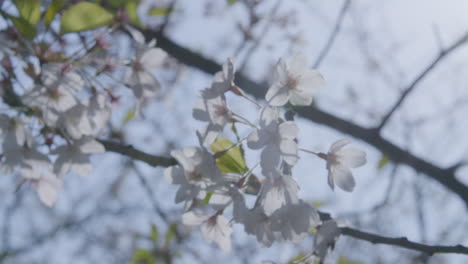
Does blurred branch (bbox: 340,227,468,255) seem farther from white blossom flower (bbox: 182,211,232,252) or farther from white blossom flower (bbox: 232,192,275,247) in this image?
white blossom flower (bbox: 182,211,232,252)

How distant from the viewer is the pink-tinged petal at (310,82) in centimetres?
129

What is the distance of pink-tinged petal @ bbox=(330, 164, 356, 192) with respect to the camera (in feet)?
4.02

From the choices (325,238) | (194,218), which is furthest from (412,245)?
(194,218)

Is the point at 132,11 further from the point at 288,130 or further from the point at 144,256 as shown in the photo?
the point at 144,256

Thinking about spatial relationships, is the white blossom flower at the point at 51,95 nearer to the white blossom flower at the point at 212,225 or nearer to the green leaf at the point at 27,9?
the green leaf at the point at 27,9

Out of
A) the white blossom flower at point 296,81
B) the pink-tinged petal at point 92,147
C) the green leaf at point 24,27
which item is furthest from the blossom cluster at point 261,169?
the green leaf at point 24,27

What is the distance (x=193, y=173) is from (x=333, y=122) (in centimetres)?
128

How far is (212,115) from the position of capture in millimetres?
1204

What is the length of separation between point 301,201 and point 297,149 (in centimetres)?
13

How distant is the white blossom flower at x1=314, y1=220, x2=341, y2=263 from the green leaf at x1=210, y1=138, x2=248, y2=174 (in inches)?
10.6

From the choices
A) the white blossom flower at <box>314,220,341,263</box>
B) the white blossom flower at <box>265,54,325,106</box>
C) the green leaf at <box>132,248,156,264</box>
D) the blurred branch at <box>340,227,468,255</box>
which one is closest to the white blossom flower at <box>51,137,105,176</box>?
the white blossom flower at <box>265,54,325,106</box>

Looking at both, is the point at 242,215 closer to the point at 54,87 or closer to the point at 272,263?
the point at 272,263

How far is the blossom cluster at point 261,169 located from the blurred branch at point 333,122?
90 centimetres

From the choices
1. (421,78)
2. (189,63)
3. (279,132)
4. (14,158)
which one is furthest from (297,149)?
(189,63)
